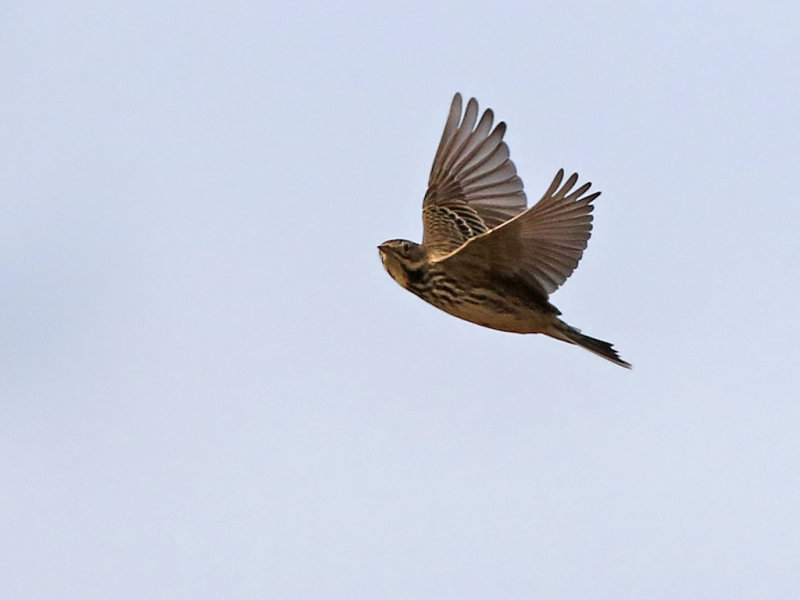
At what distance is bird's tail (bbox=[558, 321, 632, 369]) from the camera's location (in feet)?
35.2

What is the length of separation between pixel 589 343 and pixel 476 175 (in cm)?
277

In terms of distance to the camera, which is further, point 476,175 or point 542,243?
point 476,175

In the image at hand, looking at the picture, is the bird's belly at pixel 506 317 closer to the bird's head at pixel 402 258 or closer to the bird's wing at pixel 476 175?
the bird's head at pixel 402 258

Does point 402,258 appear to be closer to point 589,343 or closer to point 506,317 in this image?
point 506,317

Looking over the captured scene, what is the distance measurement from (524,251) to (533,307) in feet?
1.72

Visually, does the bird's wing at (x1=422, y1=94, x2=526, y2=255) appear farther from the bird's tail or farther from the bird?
the bird's tail

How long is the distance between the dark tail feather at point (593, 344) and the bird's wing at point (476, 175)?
87.2 inches

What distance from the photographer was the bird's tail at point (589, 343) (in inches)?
422

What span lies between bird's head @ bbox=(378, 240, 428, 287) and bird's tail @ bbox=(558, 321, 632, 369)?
117cm

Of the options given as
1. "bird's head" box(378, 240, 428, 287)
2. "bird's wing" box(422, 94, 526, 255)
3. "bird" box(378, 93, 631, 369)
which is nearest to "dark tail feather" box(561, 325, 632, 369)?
"bird" box(378, 93, 631, 369)

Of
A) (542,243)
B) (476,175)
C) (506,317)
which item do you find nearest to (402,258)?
(506,317)

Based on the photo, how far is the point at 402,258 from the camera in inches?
449

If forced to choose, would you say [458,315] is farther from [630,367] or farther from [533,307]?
[630,367]

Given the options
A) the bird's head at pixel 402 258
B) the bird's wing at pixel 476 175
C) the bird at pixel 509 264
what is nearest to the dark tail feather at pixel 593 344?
the bird at pixel 509 264
